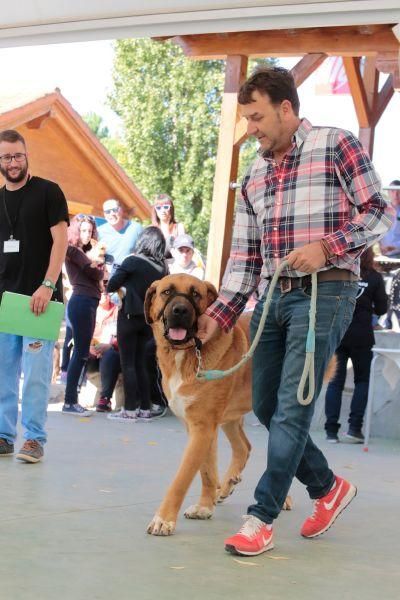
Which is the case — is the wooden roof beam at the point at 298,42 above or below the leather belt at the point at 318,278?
above

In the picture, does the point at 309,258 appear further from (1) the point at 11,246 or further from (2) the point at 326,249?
(1) the point at 11,246

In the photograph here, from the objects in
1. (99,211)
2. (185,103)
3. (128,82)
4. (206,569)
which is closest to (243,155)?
(185,103)

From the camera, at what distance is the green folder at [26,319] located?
589 centimetres

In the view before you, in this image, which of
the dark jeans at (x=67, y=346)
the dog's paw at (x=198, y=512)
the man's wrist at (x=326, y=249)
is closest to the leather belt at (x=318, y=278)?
the man's wrist at (x=326, y=249)

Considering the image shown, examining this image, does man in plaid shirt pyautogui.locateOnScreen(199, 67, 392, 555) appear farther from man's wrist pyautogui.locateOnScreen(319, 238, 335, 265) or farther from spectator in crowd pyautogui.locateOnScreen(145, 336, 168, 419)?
spectator in crowd pyautogui.locateOnScreen(145, 336, 168, 419)

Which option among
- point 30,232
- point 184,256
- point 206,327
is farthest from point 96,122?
point 206,327

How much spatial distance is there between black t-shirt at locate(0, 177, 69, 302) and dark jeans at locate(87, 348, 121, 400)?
11.7 ft

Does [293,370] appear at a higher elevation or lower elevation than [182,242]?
lower

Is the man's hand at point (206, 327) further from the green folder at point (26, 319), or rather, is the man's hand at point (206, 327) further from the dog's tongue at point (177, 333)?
the green folder at point (26, 319)

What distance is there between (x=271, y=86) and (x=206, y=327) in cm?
115

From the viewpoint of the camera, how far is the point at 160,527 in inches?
167

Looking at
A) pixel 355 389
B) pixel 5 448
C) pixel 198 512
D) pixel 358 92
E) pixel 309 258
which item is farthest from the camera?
pixel 358 92

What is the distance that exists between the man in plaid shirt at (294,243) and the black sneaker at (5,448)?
2.64 metres

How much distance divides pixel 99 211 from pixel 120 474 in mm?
18880
